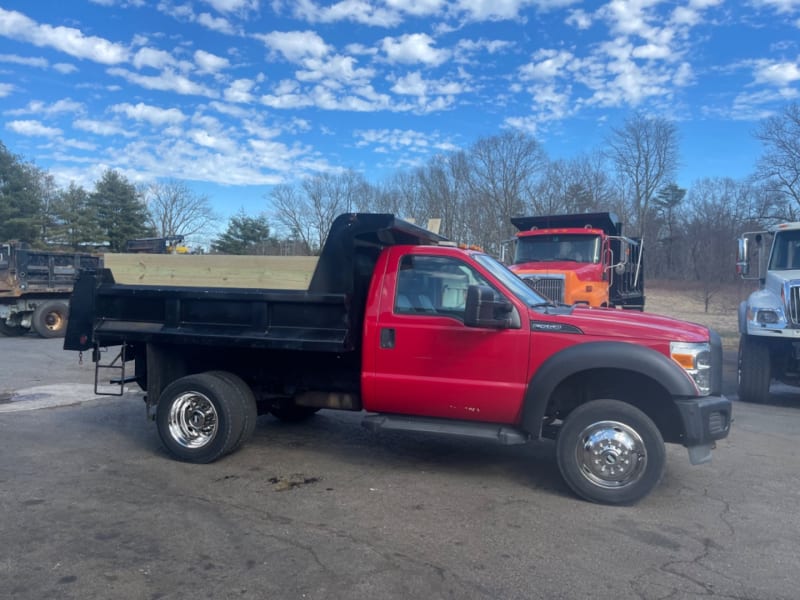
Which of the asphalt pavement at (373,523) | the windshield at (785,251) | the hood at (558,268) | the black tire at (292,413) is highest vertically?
the windshield at (785,251)

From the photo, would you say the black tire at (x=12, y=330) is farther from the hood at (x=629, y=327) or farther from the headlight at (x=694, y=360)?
the headlight at (x=694, y=360)

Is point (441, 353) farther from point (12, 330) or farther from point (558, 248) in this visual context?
point (12, 330)

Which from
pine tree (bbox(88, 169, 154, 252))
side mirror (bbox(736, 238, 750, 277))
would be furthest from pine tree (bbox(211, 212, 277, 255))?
side mirror (bbox(736, 238, 750, 277))

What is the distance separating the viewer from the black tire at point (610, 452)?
487 cm

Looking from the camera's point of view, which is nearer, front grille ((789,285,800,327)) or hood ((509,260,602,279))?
front grille ((789,285,800,327))

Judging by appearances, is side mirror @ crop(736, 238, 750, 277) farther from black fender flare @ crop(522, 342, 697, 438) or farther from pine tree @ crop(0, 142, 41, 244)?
pine tree @ crop(0, 142, 41, 244)

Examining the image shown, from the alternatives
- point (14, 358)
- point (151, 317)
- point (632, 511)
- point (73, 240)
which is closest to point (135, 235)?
point (73, 240)

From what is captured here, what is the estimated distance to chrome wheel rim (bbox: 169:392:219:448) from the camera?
5.96m

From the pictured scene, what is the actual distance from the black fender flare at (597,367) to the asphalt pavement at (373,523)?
0.74 metres

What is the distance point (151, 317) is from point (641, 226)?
50.6 metres

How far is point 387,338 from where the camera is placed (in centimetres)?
551

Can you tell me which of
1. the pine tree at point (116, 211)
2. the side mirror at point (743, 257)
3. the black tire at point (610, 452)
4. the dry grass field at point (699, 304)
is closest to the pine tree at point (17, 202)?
the pine tree at point (116, 211)

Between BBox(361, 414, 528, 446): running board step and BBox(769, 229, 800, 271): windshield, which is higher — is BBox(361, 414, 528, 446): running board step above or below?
below

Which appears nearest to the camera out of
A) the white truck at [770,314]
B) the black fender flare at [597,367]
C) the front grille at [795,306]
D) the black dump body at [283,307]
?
the black fender flare at [597,367]
